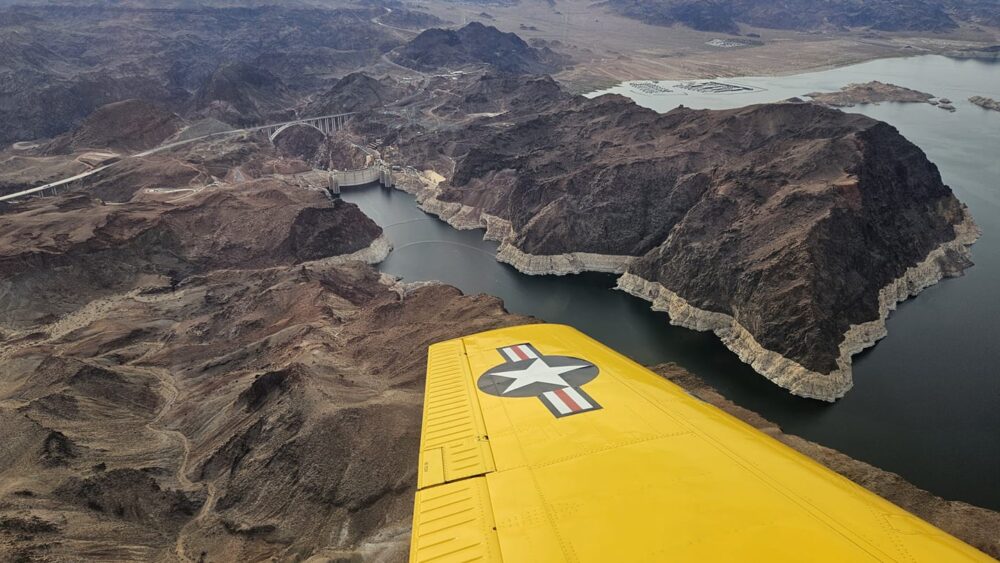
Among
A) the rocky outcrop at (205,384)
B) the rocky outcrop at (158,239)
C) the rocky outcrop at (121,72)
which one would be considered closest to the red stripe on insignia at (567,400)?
the rocky outcrop at (205,384)

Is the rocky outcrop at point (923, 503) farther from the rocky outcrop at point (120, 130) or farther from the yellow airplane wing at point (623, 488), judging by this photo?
the rocky outcrop at point (120, 130)

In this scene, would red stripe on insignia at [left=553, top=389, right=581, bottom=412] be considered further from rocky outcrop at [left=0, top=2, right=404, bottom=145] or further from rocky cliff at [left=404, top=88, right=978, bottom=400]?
rocky outcrop at [left=0, top=2, right=404, bottom=145]

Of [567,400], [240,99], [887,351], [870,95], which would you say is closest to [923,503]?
[567,400]

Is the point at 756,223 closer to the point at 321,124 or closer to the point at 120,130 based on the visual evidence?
the point at 321,124

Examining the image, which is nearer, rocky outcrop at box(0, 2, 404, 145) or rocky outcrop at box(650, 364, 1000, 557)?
rocky outcrop at box(650, 364, 1000, 557)

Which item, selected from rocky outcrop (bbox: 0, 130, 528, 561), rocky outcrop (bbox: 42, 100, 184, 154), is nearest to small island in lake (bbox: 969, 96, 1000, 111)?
rocky outcrop (bbox: 0, 130, 528, 561)
